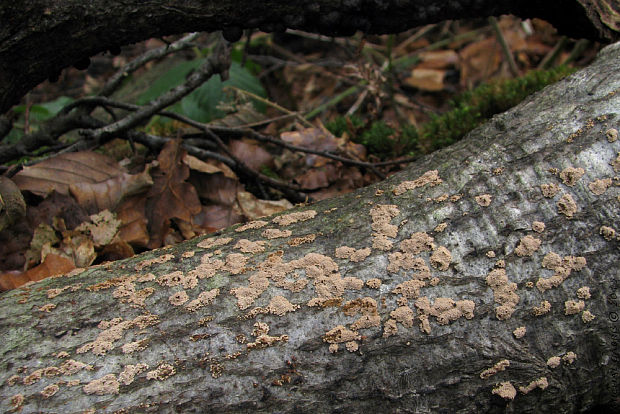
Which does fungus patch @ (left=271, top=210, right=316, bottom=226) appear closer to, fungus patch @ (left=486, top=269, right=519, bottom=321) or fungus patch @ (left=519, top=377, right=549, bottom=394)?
fungus patch @ (left=486, top=269, right=519, bottom=321)

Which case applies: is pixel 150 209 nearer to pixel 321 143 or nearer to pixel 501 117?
pixel 321 143

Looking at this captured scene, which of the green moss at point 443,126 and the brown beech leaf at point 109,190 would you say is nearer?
the brown beech leaf at point 109,190

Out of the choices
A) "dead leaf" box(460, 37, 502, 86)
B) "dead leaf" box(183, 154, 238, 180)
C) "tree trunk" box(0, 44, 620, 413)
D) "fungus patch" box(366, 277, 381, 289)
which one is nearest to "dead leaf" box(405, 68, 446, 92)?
"dead leaf" box(460, 37, 502, 86)

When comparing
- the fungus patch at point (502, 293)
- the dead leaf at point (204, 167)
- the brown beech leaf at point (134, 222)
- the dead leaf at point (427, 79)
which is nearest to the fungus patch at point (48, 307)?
the brown beech leaf at point (134, 222)

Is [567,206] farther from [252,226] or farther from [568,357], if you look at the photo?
[252,226]

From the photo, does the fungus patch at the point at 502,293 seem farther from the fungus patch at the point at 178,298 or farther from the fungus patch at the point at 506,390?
the fungus patch at the point at 178,298
